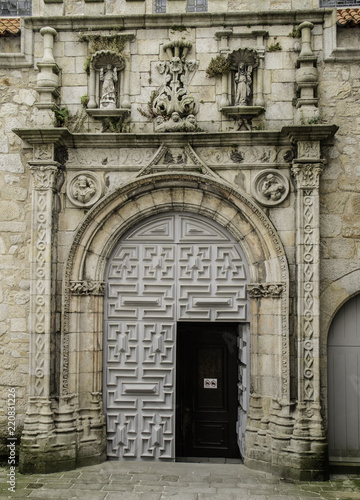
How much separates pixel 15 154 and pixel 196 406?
468 centimetres

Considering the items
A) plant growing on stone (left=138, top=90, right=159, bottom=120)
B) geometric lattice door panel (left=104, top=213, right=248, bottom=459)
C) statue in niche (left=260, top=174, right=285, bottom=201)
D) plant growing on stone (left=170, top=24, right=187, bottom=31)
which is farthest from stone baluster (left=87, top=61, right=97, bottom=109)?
statue in niche (left=260, top=174, right=285, bottom=201)

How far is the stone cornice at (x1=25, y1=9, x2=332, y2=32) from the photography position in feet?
24.0

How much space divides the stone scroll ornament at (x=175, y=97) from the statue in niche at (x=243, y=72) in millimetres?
587

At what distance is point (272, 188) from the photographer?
7.12 meters

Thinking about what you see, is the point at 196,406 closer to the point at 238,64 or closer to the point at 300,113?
the point at 300,113

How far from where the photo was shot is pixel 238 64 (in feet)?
24.2

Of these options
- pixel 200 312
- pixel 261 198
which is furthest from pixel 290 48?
pixel 200 312

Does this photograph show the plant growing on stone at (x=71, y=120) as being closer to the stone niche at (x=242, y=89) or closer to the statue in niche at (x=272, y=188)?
the stone niche at (x=242, y=89)

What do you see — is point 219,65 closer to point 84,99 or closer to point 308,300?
point 84,99

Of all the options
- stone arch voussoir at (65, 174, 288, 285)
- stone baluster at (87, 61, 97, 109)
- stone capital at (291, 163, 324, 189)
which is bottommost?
stone arch voussoir at (65, 174, 288, 285)

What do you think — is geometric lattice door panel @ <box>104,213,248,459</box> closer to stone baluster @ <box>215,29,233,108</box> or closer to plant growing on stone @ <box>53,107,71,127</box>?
stone baluster @ <box>215,29,233,108</box>

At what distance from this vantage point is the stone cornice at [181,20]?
7.32 meters

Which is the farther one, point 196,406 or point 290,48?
point 196,406

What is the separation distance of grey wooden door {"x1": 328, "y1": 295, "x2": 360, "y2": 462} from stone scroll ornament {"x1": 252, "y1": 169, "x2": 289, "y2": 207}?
5.94ft
